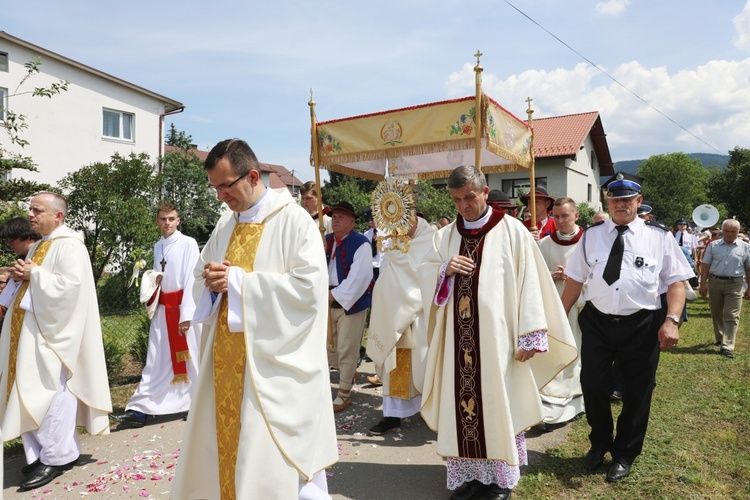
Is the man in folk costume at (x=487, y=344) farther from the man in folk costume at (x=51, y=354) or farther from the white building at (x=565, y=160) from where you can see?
the white building at (x=565, y=160)

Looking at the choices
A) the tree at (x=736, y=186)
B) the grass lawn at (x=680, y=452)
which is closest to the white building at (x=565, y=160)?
the tree at (x=736, y=186)

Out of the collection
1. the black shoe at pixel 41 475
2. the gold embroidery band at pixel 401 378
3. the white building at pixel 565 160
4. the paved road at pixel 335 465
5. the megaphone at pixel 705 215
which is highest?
the white building at pixel 565 160

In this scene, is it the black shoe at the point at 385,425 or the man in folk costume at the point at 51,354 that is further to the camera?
the black shoe at the point at 385,425

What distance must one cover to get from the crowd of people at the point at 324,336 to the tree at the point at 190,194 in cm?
1755

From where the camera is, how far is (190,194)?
2320 centimetres

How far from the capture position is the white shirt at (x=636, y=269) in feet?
12.7

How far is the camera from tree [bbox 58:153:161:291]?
12789 millimetres

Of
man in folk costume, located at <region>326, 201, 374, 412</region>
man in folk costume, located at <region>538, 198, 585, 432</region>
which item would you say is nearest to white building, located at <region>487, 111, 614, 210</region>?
man in folk costume, located at <region>538, 198, 585, 432</region>

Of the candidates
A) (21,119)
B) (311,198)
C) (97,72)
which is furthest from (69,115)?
(311,198)

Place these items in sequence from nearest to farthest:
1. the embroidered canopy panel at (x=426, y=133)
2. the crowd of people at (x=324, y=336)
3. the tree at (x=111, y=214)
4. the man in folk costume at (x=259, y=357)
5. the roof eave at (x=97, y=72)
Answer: the man in folk costume at (x=259, y=357), the crowd of people at (x=324, y=336), the embroidered canopy panel at (x=426, y=133), the tree at (x=111, y=214), the roof eave at (x=97, y=72)

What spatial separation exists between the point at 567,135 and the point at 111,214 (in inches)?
983

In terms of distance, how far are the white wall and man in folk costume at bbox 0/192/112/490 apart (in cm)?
1776

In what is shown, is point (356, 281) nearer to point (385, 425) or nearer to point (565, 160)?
point (385, 425)

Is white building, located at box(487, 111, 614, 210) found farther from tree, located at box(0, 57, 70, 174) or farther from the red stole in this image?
the red stole
